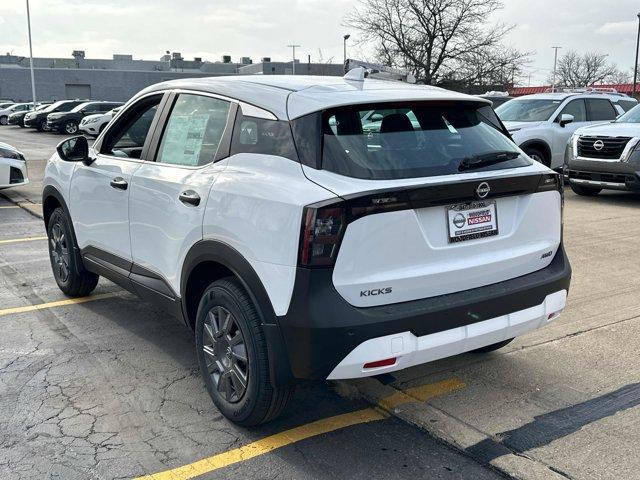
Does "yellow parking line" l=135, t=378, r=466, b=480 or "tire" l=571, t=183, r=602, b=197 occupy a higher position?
"tire" l=571, t=183, r=602, b=197

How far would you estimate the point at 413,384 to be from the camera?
4.02m

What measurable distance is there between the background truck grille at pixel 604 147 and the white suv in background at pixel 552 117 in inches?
45.9

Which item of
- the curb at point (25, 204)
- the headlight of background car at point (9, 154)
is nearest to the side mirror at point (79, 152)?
the curb at point (25, 204)

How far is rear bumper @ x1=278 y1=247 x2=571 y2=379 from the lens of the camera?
2906 mm

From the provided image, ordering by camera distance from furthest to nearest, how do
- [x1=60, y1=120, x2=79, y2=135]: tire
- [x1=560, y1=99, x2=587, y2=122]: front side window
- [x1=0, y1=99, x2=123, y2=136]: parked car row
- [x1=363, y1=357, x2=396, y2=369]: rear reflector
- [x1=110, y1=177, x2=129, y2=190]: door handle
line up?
[x1=60, y1=120, x2=79, y2=135]: tire < [x1=0, y1=99, x2=123, y2=136]: parked car row < [x1=560, y1=99, x2=587, y2=122]: front side window < [x1=110, y1=177, x2=129, y2=190]: door handle < [x1=363, y1=357, x2=396, y2=369]: rear reflector

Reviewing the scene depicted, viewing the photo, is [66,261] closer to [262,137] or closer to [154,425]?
[154,425]

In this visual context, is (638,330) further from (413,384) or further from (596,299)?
(413,384)

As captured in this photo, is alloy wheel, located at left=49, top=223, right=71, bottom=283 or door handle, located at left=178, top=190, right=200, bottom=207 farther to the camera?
alloy wheel, located at left=49, top=223, right=71, bottom=283

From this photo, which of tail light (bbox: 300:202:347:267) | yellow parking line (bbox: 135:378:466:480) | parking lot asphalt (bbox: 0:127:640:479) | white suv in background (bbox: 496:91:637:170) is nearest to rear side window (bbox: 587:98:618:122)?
white suv in background (bbox: 496:91:637:170)

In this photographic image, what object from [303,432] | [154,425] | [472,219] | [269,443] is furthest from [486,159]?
[154,425]

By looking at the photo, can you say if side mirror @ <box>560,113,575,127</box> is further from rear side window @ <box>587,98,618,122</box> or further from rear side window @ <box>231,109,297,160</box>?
rear side window @ <box>231,109,297,160</box>

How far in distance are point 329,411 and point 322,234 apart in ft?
4.24

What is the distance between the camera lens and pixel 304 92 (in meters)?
3.44

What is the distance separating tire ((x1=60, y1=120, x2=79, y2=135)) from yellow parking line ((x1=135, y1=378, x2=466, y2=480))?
107 feet
